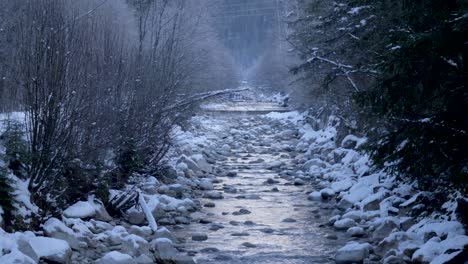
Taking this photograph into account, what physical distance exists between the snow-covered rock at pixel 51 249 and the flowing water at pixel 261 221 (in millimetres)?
1950

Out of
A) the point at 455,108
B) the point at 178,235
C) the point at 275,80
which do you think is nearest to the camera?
the point at 455,108

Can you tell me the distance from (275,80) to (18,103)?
45088mm

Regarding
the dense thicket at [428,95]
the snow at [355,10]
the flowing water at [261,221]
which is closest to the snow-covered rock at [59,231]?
the flowing water at [261,221]

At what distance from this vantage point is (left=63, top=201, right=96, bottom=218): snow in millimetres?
9517

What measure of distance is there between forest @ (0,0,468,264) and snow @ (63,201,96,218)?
0.02 meters

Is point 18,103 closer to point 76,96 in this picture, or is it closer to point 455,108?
point 76,96

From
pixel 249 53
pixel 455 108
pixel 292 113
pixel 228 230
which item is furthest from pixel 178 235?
pixel 249 53

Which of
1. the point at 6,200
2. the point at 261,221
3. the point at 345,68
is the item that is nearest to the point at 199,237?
the point at 261,221

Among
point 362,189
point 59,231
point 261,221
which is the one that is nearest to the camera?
point 59,231

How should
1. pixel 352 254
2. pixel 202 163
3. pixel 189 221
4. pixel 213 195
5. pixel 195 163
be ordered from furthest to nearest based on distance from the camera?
pixel 202 163 → pixel 195 163 → pixel 213 195 → pixel 189 221 → pixel 352 254

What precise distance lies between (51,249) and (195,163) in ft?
31.5

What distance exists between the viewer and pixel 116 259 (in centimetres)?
793

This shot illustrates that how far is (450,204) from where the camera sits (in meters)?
8.12

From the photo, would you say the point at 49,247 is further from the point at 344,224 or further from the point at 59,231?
the point at 344,224
